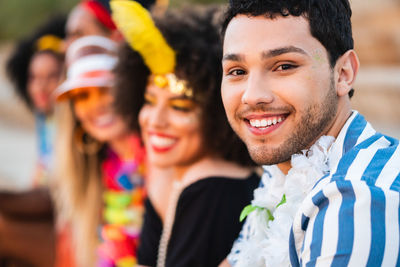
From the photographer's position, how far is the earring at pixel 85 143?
3.42 m

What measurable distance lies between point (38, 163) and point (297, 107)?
3836mm

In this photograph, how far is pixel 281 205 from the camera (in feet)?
4.65

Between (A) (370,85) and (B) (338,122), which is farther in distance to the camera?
(A) (370,85)

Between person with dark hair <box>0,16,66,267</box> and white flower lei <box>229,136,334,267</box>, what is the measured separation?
97.1 inches

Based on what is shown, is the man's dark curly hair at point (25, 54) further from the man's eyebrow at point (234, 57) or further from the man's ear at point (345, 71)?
the man's ear at point (345, 71)

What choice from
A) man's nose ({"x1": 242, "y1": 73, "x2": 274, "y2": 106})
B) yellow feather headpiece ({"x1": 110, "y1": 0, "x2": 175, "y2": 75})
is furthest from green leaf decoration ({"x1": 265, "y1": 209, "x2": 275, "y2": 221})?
yellow feather headpiece ({"x1": 110, "y1": 0, "x2": 175, "y2": 75})

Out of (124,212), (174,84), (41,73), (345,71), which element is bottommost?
(124,212)

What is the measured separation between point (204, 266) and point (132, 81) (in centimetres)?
111

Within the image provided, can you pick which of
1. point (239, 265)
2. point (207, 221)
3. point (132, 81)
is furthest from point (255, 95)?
point (132, 81)

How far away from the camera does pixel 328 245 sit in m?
1.10

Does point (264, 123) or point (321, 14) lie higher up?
point (321, 14)

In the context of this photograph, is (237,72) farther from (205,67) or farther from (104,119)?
(104,119)

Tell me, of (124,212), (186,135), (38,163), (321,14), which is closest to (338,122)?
(321,14)

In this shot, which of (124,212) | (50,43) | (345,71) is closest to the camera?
(345,71)
